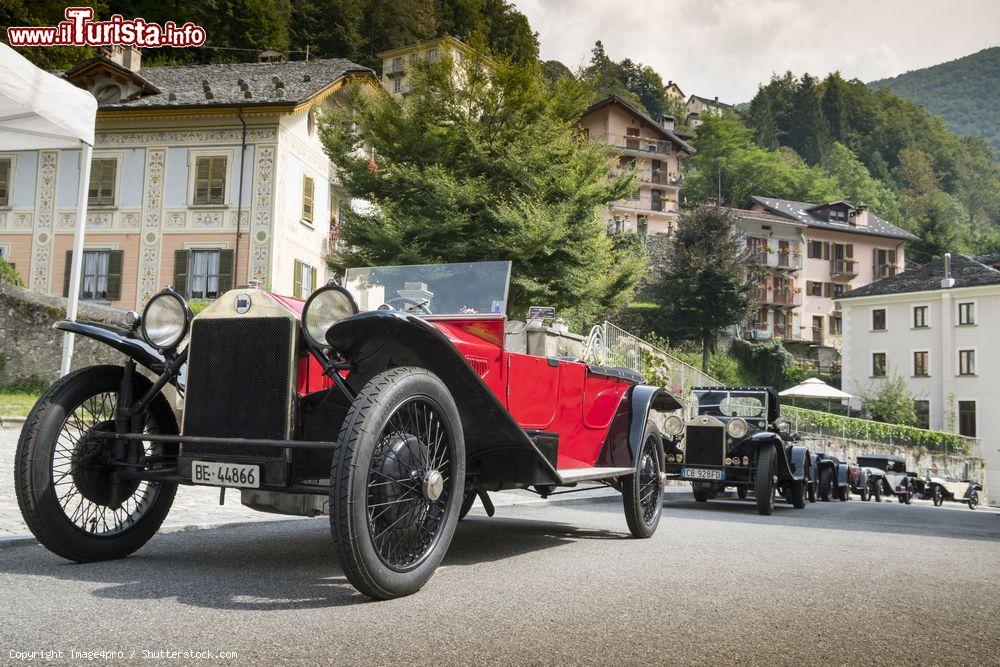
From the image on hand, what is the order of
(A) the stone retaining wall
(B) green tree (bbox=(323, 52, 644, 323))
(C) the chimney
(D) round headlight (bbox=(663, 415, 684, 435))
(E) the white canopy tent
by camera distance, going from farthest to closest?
(C) the chimney → (B) green tree (bbox=(323, 52, 644, 323)) → (A) the stone retaining wall → (D) round headlight (bbox=(663, 415, 684, 435)) → (E) the white canopy tent

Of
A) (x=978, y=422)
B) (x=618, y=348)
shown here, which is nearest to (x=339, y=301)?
(x=618, y=348)

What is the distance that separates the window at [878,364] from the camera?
160ft

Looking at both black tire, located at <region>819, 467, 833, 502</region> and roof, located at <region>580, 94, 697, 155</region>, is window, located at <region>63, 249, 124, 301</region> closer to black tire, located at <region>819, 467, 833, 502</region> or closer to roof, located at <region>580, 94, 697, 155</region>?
black tire, located at <region>819, 467, 833, 502</region>

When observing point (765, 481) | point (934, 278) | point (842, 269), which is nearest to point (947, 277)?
point (934, 278)

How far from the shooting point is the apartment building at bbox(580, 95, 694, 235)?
197 feet

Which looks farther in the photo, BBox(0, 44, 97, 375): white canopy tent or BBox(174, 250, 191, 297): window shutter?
BBox(174, 250, 191, 297): window shutter

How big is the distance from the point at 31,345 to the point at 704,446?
14.7m

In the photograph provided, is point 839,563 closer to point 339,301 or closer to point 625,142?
point 339,301

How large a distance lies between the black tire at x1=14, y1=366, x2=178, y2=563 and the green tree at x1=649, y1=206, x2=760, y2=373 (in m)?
39.6

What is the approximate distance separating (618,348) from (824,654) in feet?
71.9

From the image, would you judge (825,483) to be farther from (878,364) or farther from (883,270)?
(883,270)

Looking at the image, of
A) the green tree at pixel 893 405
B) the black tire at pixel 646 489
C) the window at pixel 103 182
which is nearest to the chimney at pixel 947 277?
the green tree at pixel 893 405

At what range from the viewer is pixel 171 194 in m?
29.0

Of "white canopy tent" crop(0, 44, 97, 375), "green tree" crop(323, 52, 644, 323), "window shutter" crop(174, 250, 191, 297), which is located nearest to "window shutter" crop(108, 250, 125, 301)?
"window shutter" crop(174, 250, 191, 297)
